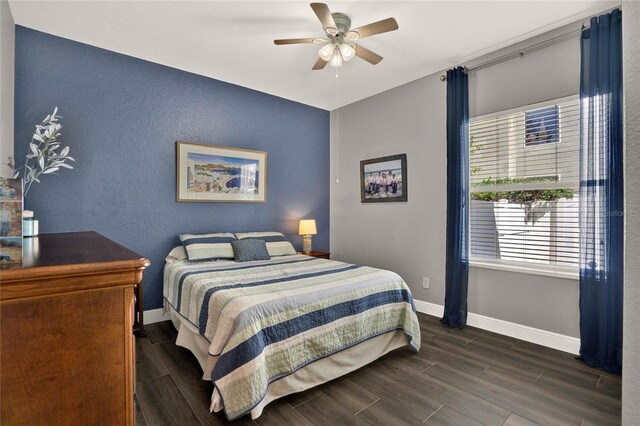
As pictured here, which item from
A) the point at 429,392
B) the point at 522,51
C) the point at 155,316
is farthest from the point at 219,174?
the point at 522,51

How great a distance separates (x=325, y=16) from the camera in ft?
7.38

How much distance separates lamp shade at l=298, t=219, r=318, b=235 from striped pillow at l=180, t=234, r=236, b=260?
3.57 feet

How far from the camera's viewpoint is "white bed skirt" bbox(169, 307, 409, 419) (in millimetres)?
2002

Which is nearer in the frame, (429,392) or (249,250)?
(429,392)

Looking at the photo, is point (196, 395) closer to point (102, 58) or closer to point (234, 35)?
point (234, 35)

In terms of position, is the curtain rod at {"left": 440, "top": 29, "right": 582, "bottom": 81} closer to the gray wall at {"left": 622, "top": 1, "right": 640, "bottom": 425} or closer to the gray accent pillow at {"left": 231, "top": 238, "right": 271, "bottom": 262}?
the gray wall at {"left": 622, "top": 1, "right": 640, "bottom": 425}

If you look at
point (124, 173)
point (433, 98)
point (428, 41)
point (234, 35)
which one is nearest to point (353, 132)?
point (433, 98)

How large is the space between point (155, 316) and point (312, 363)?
7.12 feet

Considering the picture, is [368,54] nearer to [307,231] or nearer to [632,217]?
[307,231]

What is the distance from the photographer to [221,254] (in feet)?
11.4

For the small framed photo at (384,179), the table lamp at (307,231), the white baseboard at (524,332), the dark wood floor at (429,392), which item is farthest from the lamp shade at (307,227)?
the dark wood floor at (429,392)

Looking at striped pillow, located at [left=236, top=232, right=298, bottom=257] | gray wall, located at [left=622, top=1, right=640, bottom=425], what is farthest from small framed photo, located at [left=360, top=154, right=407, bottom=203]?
gray wall, located at [left=622, top=1, right=640, bottom=425]

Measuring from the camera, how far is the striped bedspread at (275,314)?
1.84 meters

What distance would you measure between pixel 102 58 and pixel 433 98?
3507 mm
